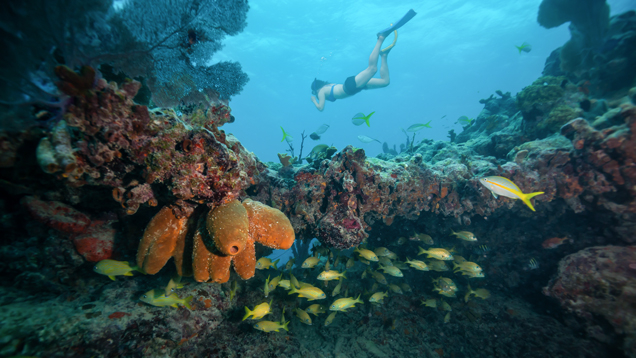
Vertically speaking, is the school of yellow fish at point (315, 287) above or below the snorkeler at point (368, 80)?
below

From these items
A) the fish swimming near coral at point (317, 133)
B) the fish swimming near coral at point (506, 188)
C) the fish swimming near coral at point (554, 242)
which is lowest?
the fish swimming near coral at point (554, 242)

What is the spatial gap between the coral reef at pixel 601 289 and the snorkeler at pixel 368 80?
13.2 metres

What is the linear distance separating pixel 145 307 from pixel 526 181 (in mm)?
8766

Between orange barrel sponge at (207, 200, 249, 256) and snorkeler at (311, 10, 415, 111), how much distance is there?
49.1 feet

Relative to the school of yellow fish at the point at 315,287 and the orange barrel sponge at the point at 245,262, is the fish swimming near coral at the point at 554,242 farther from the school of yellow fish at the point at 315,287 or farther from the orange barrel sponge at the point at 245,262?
the orange barrel sponge at the point at 245,262

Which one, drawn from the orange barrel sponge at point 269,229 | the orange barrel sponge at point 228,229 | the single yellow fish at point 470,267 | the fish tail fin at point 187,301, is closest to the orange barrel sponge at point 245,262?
the orange barrel sponge at point 269,229

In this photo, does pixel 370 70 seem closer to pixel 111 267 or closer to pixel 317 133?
pixel 317 133

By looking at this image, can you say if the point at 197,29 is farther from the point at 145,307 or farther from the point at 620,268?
the point at 620,268

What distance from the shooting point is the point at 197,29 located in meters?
3.75

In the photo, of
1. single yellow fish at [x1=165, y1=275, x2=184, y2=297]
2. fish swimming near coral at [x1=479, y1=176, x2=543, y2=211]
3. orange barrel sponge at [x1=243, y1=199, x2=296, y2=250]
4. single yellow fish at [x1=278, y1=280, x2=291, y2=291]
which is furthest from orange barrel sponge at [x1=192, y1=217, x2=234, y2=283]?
fish swimming near coral at [x1=479, y1=176, x2=543, y2=211]

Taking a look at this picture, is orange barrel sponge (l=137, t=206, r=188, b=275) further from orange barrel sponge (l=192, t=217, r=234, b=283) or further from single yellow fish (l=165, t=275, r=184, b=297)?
single yellow fish (l=165, t=275, r=184, b=297)

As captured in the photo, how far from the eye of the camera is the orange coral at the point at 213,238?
2059 mm

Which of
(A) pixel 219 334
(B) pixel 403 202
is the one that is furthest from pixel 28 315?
(B) pixel 403 202

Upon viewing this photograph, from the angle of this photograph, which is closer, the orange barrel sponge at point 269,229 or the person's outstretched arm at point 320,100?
the orange barrel sponge at point 269,229
